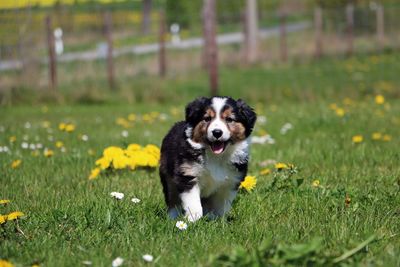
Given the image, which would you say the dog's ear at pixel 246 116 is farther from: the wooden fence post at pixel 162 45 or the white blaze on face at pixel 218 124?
the wooden fence post at pixel 162 45

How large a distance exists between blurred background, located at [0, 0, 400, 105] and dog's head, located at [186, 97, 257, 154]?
10.6 meters

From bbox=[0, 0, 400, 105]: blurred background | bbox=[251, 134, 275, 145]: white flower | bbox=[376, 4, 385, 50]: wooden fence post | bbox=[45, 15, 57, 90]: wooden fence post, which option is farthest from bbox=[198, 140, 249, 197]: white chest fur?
bbox=[376, 4, 385, 50]: wooden fence post

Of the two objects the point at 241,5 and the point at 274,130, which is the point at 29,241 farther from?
the point at 241,5

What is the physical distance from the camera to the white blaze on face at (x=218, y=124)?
438cm

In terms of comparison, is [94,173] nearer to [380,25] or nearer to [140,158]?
[140,158]

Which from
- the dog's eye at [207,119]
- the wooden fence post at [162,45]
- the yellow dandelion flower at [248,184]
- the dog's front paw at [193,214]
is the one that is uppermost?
the wooden fence post at [162,45]

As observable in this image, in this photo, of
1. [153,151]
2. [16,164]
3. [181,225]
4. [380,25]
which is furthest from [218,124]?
[380,25]

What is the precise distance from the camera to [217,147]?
4.48 metres

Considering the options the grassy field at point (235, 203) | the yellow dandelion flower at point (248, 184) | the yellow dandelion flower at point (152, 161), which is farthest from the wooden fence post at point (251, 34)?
the yellow dandelion flower at point (248, 184)

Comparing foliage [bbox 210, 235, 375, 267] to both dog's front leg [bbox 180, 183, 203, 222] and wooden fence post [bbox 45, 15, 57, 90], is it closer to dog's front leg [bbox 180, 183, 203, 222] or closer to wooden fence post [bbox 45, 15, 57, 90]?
dog's front leg [bbox 180, 183, 203, 222]

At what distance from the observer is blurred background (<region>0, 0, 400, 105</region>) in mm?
16172

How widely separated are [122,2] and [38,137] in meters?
34.6

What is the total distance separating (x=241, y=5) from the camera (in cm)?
4122

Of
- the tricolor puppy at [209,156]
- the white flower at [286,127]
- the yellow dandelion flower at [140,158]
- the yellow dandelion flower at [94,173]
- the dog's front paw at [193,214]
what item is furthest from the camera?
the white flower at [286,127]
